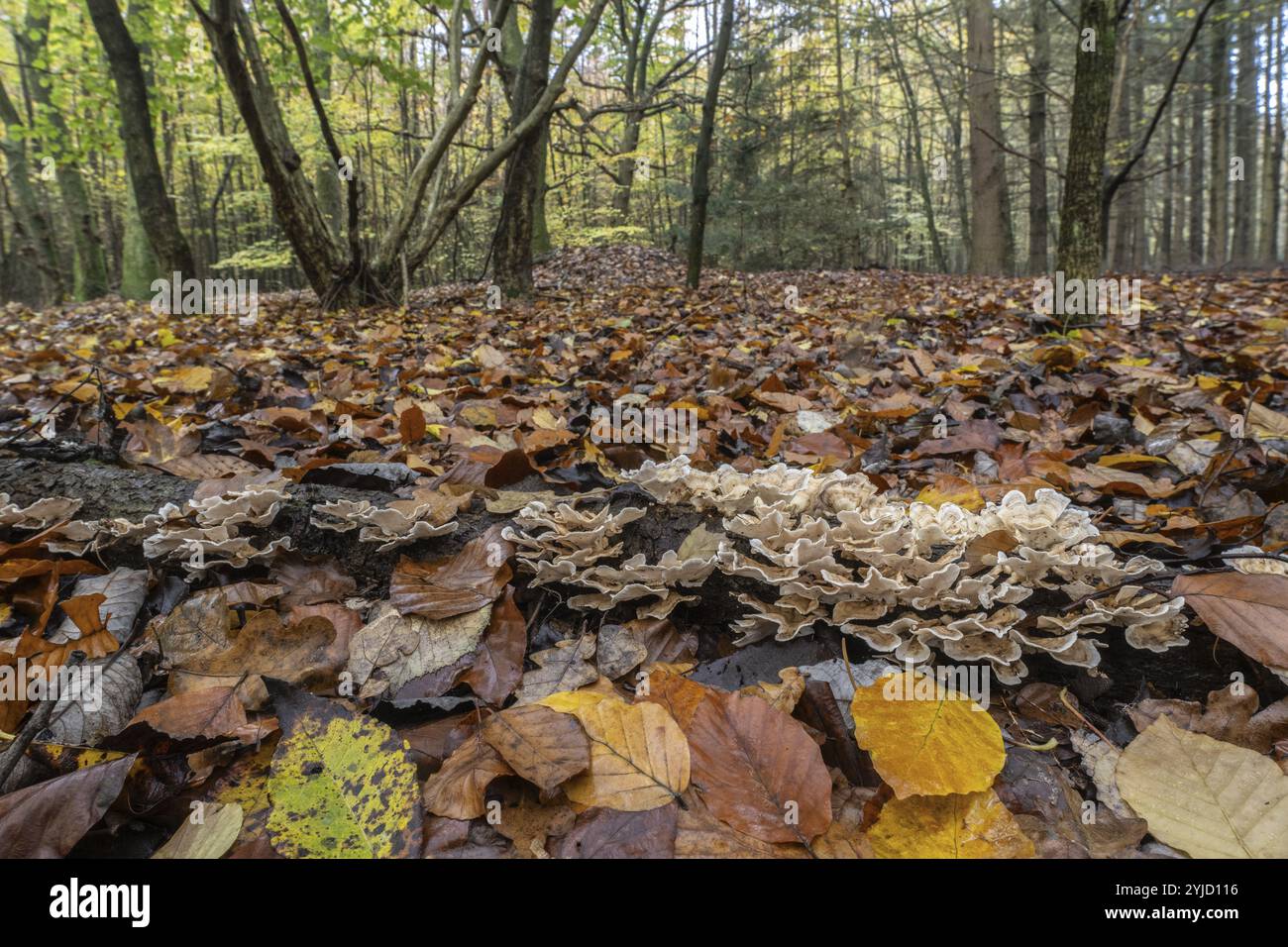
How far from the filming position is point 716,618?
179 cm

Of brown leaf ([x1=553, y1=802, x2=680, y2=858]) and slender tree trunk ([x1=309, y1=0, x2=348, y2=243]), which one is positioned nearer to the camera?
brown leaf ([x1=553, y1=802, x2=680, y2=858])

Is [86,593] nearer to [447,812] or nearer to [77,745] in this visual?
[77,745]

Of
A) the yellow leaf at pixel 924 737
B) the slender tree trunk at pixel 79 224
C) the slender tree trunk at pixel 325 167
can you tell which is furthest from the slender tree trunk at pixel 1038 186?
the slender tree trunk at pixel 79 224

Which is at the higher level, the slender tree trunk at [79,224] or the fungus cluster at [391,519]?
the slender tree trunk at [79,224]

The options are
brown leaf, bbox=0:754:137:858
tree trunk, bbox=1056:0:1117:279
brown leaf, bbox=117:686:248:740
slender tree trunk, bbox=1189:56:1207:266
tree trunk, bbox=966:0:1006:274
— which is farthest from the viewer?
slender tree trunk, bbox=1189:56:1207:266

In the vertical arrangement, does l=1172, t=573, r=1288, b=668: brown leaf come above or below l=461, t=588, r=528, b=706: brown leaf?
above

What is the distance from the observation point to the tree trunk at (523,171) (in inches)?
347

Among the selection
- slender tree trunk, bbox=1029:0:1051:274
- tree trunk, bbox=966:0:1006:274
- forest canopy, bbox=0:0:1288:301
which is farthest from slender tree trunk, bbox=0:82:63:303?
slender tree trunk, bbox=1029:0:1051:274

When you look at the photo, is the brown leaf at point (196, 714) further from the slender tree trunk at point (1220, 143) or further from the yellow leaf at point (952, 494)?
the slender tree trunk at point (1220, 143)

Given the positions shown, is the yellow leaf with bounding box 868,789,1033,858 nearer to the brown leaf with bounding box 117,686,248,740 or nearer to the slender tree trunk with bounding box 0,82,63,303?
the brown leaf with bounding box 117,686,248,740

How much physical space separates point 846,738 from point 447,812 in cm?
78

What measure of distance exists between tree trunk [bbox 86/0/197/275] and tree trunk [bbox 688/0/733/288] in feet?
24.9

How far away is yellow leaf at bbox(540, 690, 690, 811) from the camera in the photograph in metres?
1.23
